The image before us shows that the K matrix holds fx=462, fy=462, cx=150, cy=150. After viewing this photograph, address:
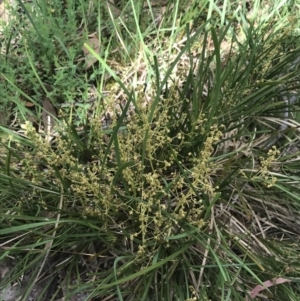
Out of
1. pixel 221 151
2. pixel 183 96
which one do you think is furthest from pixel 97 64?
pixel 221 151

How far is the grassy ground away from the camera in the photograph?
3.91ft

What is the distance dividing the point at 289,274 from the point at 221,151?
42cm

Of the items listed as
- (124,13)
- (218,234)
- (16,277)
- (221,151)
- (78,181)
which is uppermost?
(124,13)

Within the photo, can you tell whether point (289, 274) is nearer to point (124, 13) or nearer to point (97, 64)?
point (97, 64)

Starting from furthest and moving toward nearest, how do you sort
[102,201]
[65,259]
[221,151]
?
[221,151] < [65,259] < [102,201]

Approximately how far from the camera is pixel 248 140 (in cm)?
150

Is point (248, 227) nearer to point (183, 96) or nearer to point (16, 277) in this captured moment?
point (183, 96)

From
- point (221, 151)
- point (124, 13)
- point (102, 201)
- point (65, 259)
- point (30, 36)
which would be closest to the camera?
point (102, 201)

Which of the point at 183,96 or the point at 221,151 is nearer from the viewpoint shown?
the point at 183,96

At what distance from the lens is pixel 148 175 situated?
3.77 feet

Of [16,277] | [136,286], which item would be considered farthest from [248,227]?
[16,277]

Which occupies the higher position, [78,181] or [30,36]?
[30,36]

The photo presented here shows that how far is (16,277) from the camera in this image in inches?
47.9

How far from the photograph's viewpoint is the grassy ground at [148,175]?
3.91ft
